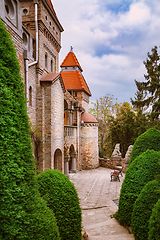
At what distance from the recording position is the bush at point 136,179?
6574 millimetres

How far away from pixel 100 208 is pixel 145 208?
13.7 ft

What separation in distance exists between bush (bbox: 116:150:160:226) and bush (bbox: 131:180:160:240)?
968 mm

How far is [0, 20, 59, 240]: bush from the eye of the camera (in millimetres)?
2913

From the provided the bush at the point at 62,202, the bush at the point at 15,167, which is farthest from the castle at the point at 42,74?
the bush at the point at 62,202

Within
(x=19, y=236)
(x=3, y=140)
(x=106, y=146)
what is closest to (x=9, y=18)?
(x=3, y=140)

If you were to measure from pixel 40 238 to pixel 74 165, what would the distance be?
1568 cm

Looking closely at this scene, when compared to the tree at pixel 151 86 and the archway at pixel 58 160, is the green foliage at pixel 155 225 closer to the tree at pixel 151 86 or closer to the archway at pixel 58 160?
the archway at pixel 58 160

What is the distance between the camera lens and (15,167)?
3.08m

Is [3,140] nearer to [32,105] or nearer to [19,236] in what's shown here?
[19,236]

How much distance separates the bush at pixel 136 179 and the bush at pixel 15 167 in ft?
12.9

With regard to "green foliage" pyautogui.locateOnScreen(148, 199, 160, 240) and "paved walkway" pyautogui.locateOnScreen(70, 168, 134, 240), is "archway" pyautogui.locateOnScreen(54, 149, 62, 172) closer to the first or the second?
"paved walkway" pyautogui.locateOnScreen(70, 168, 134, 240)

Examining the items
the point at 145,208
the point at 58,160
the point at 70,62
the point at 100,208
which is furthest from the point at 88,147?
the point at 145,208

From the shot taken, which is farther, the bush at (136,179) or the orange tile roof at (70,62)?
the orange tile roof at (70,62)

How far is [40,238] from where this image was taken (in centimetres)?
322
